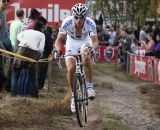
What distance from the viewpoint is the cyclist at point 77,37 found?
1094cm

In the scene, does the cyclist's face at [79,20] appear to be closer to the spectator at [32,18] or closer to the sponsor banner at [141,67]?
the spectator at [32,18]

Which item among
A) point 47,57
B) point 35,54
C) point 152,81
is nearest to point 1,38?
point 35,54

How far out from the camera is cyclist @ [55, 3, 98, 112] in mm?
10938

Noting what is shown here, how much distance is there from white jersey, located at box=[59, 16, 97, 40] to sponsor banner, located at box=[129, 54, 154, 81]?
1040cm

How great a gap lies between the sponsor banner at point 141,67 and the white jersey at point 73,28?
1040 centimetres

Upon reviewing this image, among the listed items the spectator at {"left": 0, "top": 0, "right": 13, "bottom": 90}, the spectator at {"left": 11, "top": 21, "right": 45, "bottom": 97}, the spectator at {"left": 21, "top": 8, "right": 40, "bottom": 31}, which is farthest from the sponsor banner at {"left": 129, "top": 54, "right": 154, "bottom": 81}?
the spectator at {"left": 0, "top": 0, "right": 13, "bottom": 90}

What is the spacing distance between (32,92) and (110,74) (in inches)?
423

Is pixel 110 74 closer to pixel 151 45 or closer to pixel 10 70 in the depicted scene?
pixel 151 45

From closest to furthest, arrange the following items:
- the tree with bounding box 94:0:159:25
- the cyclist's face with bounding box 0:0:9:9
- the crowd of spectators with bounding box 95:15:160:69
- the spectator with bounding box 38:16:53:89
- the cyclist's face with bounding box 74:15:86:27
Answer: the cyclist's face with bounding box 74:15:86:27
the cyclist's face with bounding box 0:0:9:9
the spectator with bounding box 38:16:53:89
the crowd of spectators with bounding box 95:15:160:69
the tree with bounding box 94:0:159:25

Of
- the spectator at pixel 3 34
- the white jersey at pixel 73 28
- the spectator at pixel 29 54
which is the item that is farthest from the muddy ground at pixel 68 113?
the white jersey at pixel 73 28

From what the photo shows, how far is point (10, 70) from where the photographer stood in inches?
581

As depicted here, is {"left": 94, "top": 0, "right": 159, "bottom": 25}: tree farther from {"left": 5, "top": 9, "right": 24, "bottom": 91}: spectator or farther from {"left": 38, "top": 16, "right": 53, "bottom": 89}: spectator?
{"left": 5, "top": 9, "right": 24, "bottom": 91}: spectator

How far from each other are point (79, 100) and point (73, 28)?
1.34m

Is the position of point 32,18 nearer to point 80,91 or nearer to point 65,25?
point 65,25
